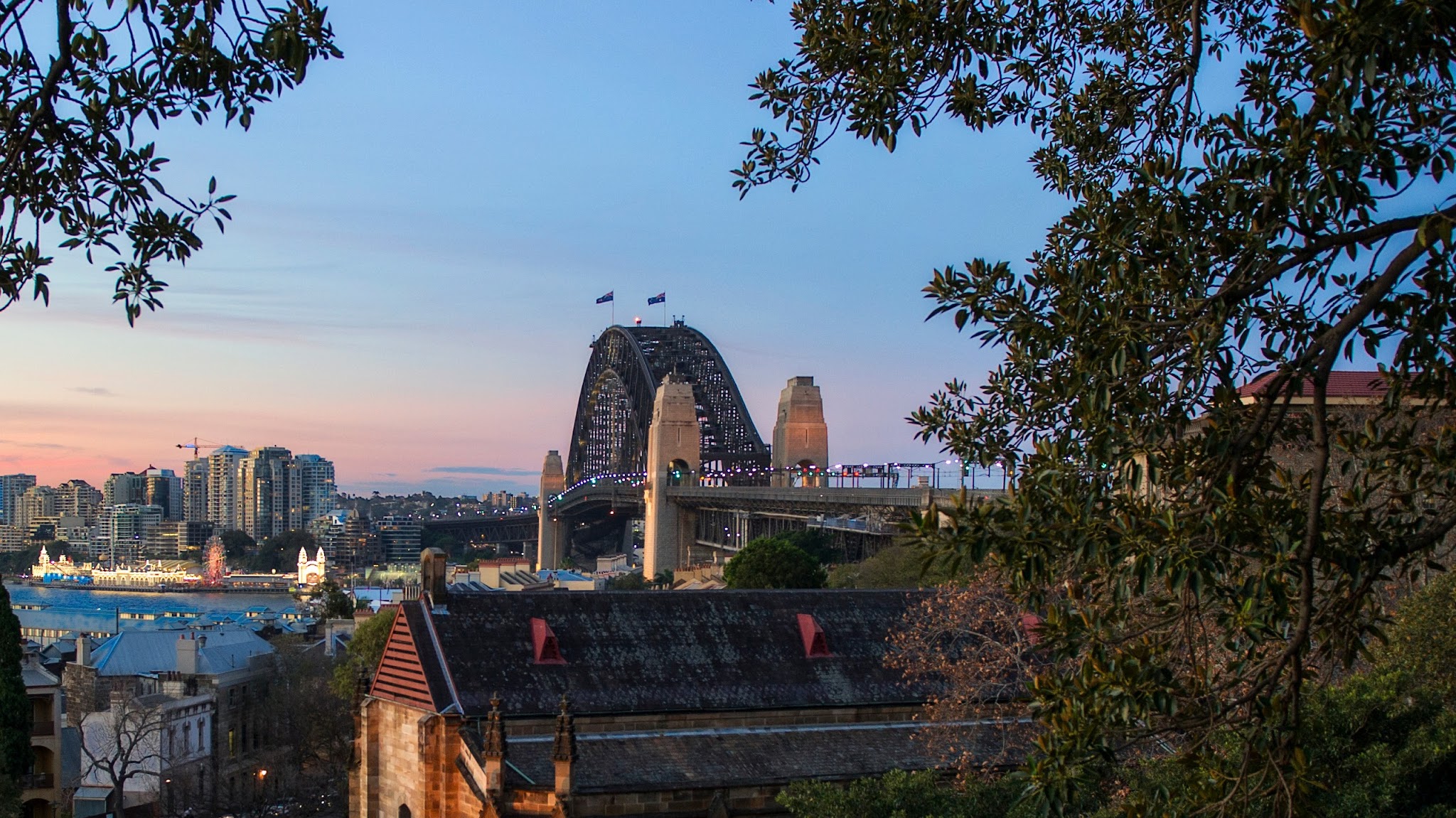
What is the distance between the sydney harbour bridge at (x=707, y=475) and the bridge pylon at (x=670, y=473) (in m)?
0.14

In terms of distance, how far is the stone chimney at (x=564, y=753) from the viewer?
2756cm

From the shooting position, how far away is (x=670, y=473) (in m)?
135

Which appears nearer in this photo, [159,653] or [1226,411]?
[1226,411]

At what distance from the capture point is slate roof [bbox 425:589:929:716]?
1254 inches

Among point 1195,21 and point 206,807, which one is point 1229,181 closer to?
point 1195,21

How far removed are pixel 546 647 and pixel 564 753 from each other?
507cm

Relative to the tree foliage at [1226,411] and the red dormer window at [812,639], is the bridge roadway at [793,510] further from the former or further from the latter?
the tree foliage at [1226,411]

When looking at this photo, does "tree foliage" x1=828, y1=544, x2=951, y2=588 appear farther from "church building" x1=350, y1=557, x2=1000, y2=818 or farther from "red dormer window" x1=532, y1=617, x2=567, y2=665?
"red dormer window" x1=532, y1=617, x2=567, y2=665

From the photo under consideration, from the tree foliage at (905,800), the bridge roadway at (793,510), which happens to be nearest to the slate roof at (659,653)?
the tree foliage at (905,800)

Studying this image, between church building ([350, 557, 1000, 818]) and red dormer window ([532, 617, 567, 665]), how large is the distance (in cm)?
4

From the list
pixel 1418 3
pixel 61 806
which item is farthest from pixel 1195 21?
pixel 61 806


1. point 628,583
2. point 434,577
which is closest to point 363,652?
point 434,577

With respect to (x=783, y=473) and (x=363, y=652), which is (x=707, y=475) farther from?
(x=363, y=652)

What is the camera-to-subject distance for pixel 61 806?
5403 centimetres
